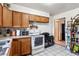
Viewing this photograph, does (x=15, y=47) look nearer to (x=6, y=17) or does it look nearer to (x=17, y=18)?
(x=6, y=17)

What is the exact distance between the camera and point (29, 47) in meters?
2.88

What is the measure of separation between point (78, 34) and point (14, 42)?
7.43 feet

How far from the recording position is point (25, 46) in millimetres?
2756

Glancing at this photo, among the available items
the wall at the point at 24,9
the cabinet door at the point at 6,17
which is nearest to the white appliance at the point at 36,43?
the cabinet door at the point at 6,17

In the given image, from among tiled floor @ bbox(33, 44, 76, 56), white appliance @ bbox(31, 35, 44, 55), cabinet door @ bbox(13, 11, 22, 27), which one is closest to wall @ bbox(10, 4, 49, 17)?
cabinet door @ bbox(13, 11, 22, 27)

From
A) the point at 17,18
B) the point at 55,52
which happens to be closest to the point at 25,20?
the point at 17,18

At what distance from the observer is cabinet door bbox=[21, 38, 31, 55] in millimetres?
2672

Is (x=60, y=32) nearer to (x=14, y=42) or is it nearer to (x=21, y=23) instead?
(x=21, y=23)

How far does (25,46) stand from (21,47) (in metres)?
0.15

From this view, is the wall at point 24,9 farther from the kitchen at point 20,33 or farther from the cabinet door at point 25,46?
the cabinet door at point 25,46

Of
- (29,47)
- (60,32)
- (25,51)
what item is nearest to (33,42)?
(29,47)

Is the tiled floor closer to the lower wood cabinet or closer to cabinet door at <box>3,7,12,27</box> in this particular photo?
the lower wood cabinet

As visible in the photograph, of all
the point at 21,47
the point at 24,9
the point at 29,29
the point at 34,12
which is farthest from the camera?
the point at 34,12

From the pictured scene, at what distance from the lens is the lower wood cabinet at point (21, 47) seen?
245cm
